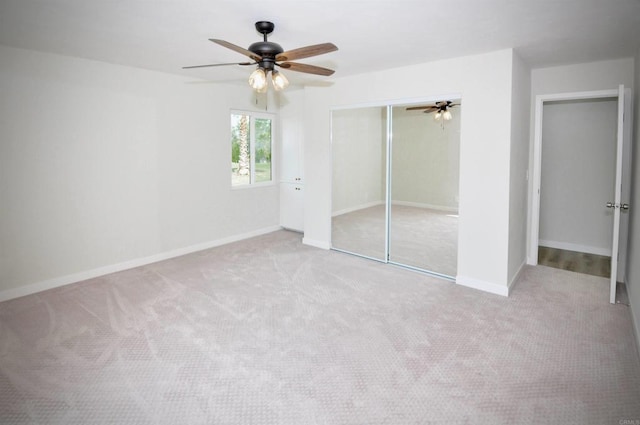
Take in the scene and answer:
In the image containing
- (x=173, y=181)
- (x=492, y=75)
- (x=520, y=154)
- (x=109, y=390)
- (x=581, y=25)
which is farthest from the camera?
(x=173, y=181)

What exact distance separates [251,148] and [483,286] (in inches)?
161

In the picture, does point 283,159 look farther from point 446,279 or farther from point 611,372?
point 611,372

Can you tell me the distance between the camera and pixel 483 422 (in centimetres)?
207

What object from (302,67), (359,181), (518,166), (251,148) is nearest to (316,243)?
(359,181)

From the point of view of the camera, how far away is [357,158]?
5309mm

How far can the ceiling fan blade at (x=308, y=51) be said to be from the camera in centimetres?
263

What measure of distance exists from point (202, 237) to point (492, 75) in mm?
4296

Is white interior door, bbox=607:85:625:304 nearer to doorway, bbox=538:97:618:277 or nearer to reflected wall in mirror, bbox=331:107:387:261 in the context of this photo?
doorway, bbox=538:97:618:277

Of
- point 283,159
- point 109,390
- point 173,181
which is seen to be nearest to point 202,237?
point 173,181

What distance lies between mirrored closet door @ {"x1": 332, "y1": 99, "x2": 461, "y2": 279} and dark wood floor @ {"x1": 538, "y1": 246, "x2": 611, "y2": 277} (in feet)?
5.13

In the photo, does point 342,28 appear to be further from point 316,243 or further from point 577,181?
point 577,181

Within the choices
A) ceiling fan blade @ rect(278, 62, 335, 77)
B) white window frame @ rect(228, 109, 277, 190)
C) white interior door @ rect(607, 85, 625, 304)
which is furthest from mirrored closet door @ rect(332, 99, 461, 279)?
ceiling fan blade @ rect(278, 62, 335, 77)

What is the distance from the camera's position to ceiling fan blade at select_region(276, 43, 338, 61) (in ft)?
8.63

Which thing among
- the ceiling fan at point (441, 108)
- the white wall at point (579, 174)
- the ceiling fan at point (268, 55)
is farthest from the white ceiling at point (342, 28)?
the white wall at point (579, 174)
